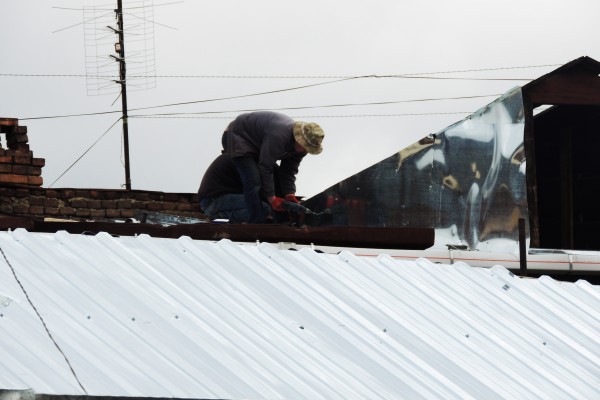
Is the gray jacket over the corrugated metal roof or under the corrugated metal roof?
over

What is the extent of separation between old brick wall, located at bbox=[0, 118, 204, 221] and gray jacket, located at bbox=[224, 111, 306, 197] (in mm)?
4447

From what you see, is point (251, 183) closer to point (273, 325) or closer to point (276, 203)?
point (276, 203)

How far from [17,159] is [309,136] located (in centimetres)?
608

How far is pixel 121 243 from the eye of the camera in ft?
27.3

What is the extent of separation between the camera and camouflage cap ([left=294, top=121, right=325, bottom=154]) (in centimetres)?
1101

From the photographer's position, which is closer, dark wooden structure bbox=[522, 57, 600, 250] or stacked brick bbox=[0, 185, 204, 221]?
dark wooden structure bbox=[522, 57, 600, 250]

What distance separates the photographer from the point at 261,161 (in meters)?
11.3

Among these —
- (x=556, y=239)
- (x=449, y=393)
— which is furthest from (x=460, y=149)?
(x=449, y=393)

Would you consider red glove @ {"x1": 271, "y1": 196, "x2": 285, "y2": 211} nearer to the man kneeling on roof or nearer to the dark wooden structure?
the man kneeling on roof

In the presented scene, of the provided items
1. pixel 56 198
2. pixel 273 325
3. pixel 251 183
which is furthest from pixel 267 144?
pixel 56 198

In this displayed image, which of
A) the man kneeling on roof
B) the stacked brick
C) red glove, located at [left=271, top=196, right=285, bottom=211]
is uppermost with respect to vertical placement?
the man kneeling on roof

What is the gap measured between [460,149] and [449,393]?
5.40 meters

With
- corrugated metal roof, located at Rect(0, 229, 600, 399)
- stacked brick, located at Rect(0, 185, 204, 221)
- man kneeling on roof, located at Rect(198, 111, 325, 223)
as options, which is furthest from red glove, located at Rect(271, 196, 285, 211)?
stacked brick, located at Rect(0, 185, 204, 221)

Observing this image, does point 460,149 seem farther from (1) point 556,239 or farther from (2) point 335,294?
(2) point 335,294
